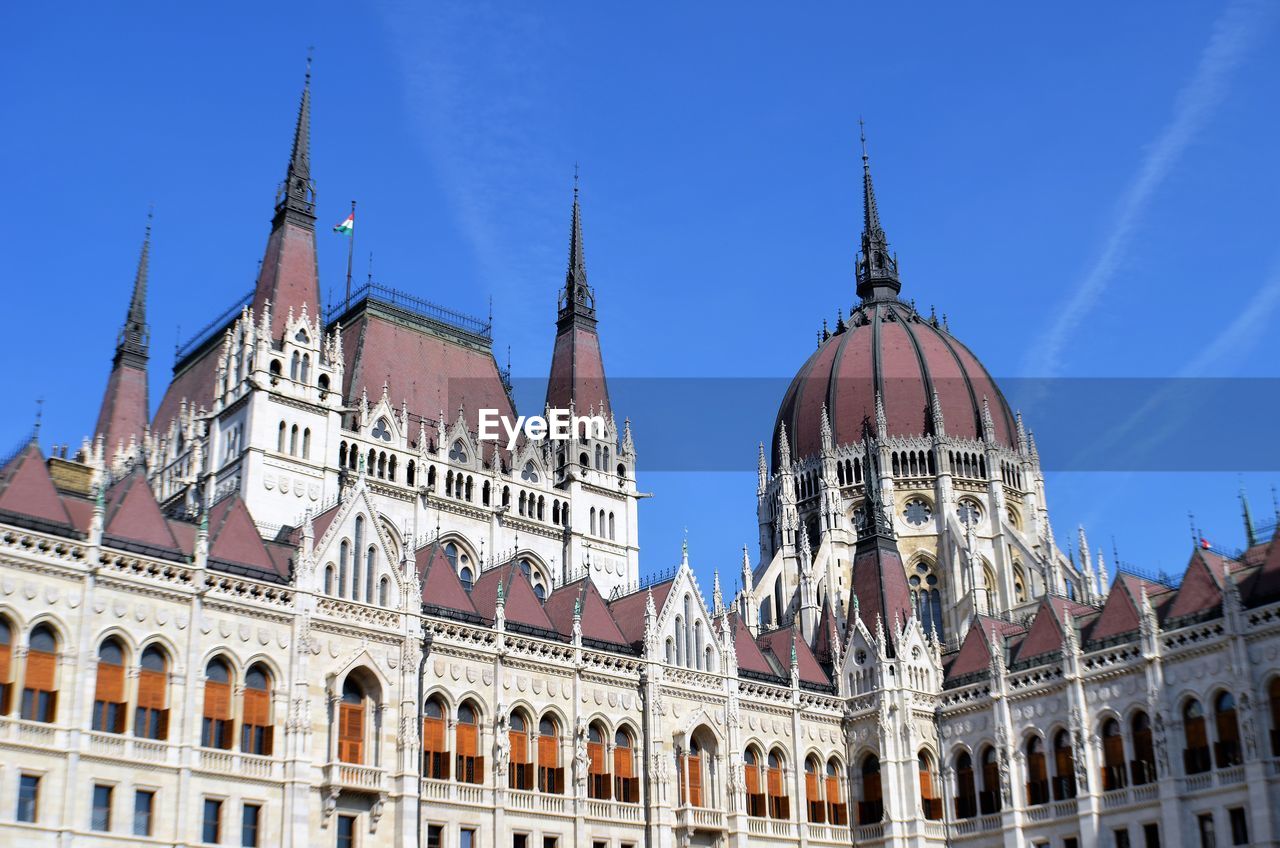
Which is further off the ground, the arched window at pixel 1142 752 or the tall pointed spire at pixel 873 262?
the tall pointed spire at pixel 873 262

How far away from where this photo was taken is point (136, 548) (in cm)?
4388

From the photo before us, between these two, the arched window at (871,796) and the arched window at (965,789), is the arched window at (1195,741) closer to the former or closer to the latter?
the arched window at (965,789)

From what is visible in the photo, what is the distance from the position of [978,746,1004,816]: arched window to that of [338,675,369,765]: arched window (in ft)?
85.2

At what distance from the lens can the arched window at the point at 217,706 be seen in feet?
143

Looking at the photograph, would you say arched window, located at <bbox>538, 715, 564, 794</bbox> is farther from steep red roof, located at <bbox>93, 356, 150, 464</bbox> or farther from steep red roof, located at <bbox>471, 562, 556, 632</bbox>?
steep red roof, located at <bbox>93, 356, 150, 464</bbox>

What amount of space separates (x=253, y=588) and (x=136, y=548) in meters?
3.77

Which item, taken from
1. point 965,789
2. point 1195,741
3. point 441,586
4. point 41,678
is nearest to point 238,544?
point 441,586

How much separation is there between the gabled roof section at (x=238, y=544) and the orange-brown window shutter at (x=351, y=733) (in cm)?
489

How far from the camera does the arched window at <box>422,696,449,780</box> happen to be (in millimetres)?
48306

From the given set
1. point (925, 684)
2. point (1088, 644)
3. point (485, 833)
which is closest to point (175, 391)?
point (485, 833)

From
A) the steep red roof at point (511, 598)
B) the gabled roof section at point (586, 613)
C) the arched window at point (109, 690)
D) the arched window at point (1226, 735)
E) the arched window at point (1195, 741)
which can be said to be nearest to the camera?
the arched window at point (109, 690)

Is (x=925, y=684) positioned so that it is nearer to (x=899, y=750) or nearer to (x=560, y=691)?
(x=899, y=750)

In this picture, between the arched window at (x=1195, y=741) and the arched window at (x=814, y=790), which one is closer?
the arched window at (x=1195, y=741)

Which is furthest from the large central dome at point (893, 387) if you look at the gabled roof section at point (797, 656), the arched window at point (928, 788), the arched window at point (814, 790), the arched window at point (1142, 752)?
the arched window at point (1142, 752)
